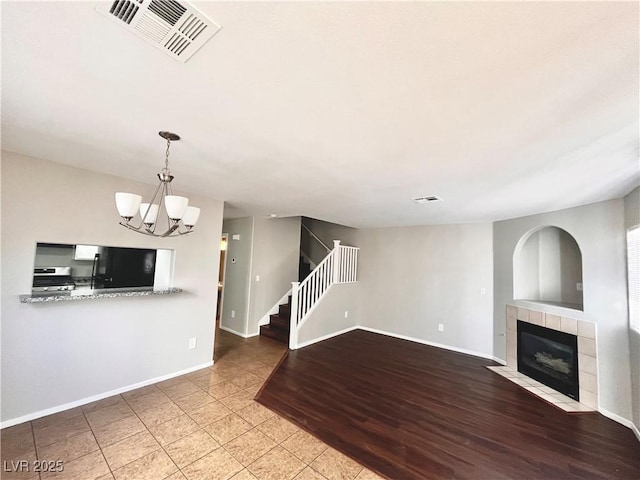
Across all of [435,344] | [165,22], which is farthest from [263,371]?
[165,22]

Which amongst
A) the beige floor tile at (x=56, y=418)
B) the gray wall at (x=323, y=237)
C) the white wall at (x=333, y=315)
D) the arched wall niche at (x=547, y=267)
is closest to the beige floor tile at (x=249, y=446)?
the beige floor tile at (x=56, y=418)

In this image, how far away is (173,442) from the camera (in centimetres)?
219

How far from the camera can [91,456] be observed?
201 cm

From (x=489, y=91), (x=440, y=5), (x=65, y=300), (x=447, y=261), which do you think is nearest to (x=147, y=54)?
(x=440, y=5)

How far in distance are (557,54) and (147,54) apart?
1675 mm

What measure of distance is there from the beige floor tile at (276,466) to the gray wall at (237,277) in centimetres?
319

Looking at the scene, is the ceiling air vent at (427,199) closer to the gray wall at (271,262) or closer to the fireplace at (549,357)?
the fireplace at (549,357)

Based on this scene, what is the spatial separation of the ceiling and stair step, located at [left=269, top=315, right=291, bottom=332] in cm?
333

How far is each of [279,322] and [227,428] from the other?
8.78 ft

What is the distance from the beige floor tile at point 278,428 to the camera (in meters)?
2.31

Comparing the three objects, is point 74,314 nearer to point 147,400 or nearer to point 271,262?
point 147,400

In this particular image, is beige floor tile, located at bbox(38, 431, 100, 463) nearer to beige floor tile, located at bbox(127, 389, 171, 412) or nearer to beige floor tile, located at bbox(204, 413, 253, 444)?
beige floor tile, located at bbox(127, 389, 171, 412)

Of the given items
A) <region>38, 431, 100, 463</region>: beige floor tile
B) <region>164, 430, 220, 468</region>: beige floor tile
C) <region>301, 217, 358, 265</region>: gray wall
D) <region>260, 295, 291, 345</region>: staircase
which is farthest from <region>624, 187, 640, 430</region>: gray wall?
<region>38, 431, 100, 463</region>: beige floor tile

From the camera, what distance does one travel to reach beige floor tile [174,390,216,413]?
8.88ft
